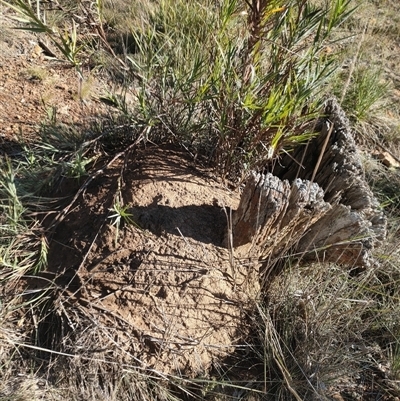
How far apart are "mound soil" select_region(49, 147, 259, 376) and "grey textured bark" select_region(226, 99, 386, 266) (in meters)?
0.17

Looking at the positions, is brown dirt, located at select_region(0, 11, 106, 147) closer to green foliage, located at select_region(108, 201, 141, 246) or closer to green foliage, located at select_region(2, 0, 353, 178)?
green foliage, located at select_region(2, 0, 353, 178)

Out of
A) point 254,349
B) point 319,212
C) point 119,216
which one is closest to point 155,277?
point 119,216

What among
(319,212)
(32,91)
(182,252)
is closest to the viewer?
(319,212)

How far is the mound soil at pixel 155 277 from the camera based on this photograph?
1838 mm

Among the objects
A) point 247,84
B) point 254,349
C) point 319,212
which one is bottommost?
point 254,349

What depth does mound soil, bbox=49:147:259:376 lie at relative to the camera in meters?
1.84

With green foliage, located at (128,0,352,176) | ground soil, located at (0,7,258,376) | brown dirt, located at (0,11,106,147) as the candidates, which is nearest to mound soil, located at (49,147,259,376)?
ground soil, located at (0,7,258,376)

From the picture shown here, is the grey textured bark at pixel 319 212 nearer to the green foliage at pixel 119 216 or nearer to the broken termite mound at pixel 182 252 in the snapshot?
the broken termite mound at pixel 182 252

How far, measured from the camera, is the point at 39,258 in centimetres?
198

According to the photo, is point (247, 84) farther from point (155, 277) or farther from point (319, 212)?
point (155, 277)

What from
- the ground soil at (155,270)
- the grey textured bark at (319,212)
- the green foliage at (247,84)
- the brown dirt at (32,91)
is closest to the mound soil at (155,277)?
the ground soil at (155,270)

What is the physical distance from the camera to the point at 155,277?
188 centimetres

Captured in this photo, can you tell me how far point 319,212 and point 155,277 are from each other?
727 mm

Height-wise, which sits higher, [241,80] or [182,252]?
[241,80]
